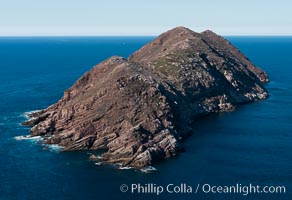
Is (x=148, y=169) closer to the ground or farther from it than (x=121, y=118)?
closer to the ground

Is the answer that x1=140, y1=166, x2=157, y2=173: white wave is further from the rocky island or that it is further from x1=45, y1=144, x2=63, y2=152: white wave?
x1=45, y1=144, x2=63, y2=152: white wave

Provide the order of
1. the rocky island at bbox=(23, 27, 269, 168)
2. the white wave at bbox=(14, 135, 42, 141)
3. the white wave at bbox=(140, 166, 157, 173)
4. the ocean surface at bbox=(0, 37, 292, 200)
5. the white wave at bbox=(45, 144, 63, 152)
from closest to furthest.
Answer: the ocean surface at bbox=(0, 37, 292, 200) < the white wave at bbox=(140, 166, 157, 173) < the rocky island at bbox=(23, 27, 269, 168) < the white wave at bbox=(45, 144, 63, 152) < the white wave at bbox=(14, 135, 42, 141)

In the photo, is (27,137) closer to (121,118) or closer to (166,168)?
(121,118)

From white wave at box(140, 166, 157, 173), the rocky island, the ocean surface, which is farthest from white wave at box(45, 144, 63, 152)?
white wave at box(140, 166, 157, 173)

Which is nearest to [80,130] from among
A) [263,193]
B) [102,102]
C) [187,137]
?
[102,102]

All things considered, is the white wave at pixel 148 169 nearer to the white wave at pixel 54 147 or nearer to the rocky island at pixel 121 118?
the rocky island at pixel 121 118

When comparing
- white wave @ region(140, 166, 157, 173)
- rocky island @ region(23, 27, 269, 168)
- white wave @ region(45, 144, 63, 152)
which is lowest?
white wave @ region(45, 144, 63, 152)

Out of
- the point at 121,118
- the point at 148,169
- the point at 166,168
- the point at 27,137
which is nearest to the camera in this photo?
the point at 148,169

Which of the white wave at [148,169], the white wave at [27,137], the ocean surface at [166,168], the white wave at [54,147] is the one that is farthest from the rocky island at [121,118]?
the ocean surface at [166,168]

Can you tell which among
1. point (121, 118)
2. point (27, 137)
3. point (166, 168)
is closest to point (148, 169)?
point (166, 168)

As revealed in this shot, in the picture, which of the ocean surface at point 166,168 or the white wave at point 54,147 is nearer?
Answer: the ocean surface at point 166,168

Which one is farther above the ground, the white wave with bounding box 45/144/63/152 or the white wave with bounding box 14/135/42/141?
the white wave with bounding box 14/135/42/141

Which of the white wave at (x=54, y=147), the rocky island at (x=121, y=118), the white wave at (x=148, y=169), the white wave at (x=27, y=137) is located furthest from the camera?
the white wave at (x=27, y=137)
